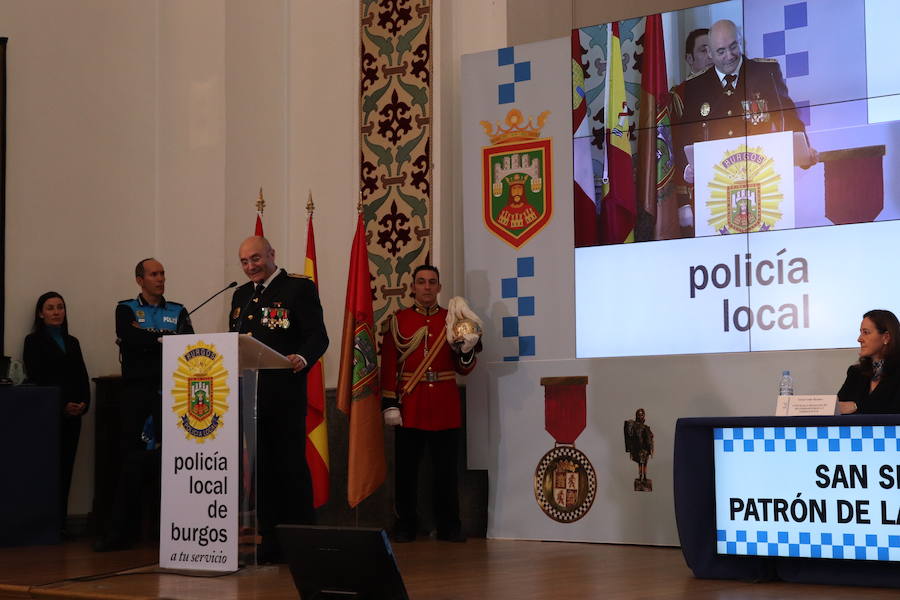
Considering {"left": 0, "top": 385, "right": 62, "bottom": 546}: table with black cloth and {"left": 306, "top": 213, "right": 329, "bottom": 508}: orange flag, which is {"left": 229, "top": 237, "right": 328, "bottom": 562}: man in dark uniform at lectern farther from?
{"left": 0, "top": 385, "right": 62, "bottom": 546}: table with black cloth

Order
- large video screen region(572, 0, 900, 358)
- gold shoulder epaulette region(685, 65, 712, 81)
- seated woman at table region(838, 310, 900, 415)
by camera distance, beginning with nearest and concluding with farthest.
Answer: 1. seated woman at table region(838, 310, 900, 415)
2. large video screen region(572, 0, 900, 358)
3. gold shoulder epaulette region(685, 65, 712, 81)

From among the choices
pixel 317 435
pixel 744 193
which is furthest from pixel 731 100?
pixel 317 435

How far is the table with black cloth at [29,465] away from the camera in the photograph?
6.31 m

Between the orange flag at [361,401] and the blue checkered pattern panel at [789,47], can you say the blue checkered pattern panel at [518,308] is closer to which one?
the orange flag at [361,401]

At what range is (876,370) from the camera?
5.15m

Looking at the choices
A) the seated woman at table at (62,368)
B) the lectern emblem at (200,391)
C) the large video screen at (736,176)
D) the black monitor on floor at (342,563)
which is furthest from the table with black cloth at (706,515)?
the seated woman at table at (62,368)

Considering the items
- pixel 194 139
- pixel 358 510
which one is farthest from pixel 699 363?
pixel 194 139

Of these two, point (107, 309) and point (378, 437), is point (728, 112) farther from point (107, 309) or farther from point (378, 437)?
point (107, 309)

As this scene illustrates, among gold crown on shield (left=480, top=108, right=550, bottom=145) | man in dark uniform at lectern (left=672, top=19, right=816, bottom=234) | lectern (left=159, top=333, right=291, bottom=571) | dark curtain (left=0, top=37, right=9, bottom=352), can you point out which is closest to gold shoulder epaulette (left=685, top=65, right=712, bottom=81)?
man in dark uniform at lectern (left=672, top=19, right=816, bottom=234)

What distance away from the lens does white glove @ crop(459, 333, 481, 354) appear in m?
6.30

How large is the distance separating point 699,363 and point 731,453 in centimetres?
139

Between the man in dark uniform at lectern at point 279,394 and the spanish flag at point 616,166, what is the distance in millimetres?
1910

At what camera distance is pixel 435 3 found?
730 centimetres

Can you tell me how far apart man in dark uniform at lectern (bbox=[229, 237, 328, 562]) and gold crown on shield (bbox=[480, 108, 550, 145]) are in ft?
6.50
